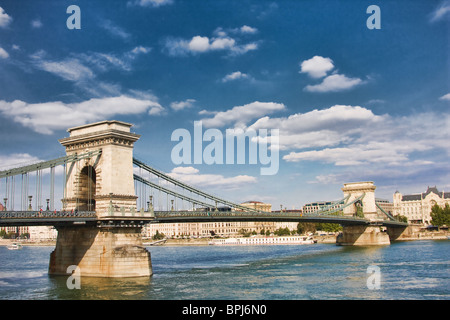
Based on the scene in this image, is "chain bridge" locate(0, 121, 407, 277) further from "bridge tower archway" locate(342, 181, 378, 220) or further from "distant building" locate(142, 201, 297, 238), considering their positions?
"distant building" locate(142, 201, 297, 238)

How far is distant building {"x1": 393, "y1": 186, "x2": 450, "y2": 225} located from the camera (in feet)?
600

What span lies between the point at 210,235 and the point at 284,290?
498ft

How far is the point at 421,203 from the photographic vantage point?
189m

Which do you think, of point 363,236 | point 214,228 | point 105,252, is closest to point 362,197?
point 363,236

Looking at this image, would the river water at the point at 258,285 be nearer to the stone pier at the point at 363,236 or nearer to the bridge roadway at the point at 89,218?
the bridge roadway at the point at 89,218

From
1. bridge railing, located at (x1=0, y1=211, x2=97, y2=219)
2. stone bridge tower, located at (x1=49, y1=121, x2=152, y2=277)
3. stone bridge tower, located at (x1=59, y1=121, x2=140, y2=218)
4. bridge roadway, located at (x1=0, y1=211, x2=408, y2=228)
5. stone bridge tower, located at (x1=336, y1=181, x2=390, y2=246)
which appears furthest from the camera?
stone bridge tower, located at (x1=336, y1=181, x2=390, y2=246)

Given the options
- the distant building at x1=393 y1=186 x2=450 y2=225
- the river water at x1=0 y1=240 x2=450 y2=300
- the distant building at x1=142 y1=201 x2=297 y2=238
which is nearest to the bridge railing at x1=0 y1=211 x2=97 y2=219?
the river water at x1=0 y1=240 x2=450 y2=300

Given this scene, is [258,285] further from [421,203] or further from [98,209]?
[421,203]

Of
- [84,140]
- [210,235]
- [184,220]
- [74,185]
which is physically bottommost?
[210,235]

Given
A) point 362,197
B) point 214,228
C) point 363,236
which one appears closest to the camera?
point 363,236

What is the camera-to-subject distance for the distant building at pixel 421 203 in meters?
183
